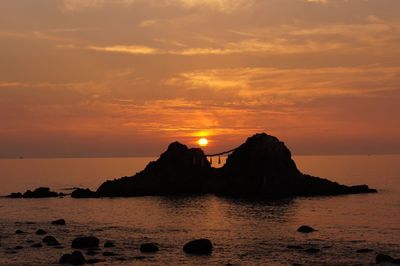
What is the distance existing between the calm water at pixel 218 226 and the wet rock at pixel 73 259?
185cm

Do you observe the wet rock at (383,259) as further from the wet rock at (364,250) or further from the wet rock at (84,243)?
the wet rock at (84,243)

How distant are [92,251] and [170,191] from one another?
81310 mm

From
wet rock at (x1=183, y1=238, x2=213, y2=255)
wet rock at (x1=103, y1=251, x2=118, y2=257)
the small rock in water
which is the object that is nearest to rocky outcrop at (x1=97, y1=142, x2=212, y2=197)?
wet rock at (x1=183, y1=238, x2=213, y2=255)

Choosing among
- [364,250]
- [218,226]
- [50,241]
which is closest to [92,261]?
[50,241]

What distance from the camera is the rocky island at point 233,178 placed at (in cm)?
13112

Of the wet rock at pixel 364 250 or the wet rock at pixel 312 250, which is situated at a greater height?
the wet rock at pixel 312 250

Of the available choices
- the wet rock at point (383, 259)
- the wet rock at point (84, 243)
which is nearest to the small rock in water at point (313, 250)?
the wet rock at point (383, 259)

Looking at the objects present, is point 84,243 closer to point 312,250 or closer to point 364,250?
point 312,250

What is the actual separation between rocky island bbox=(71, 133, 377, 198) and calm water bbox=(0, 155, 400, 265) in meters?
11.4

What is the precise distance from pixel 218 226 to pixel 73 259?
31.6m

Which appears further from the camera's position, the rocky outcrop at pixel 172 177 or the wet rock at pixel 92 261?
the rocky outcrop at pixel 172 177

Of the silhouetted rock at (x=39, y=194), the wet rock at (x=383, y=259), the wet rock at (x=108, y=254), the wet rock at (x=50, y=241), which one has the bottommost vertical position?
the wet rock at (x=383, y=259)

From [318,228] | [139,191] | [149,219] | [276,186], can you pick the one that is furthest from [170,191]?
[318,228]

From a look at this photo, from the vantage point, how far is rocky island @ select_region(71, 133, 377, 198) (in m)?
131
